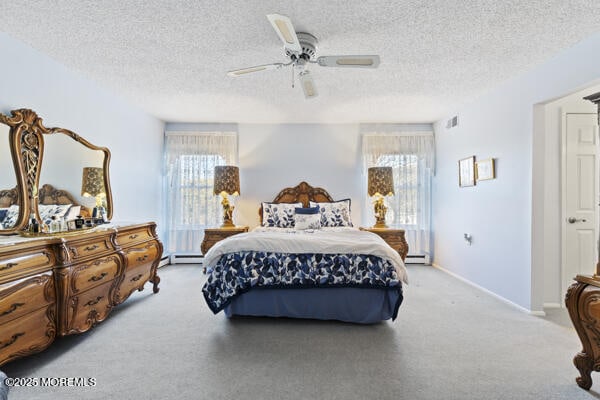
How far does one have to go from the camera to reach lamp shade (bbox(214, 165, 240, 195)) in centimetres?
456

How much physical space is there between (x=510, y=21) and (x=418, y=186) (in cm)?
314

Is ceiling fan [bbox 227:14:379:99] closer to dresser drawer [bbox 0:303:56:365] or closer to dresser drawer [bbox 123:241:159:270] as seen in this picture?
dresser drawer [bbox 123:241:159:270]

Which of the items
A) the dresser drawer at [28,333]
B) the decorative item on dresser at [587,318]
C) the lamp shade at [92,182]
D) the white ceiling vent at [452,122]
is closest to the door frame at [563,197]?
the white ceiling vent at [452,122]

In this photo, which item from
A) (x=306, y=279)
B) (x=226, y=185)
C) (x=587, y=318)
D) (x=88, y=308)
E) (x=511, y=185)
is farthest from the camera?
(x=226, y=185)

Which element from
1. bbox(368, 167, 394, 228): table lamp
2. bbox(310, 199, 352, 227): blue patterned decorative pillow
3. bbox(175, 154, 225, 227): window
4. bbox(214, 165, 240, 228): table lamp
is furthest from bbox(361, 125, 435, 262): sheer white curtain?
bbox(175, 154, 225, 227): window

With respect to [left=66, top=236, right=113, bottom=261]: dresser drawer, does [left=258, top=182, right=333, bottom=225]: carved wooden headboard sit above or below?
above

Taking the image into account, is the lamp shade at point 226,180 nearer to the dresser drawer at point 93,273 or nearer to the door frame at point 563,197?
the dresser drawer at point 93,273

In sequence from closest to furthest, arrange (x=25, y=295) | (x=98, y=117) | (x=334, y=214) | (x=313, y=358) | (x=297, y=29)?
(x=25, y=295) → (x=313, y=358) → (x=297, y=29) → (x=98, y=117) → (x=334, y=214)

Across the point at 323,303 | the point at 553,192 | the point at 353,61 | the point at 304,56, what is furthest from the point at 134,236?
the point at 553,192

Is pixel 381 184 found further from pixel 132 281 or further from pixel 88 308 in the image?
pixel 88 308

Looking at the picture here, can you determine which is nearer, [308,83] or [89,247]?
[89,247]

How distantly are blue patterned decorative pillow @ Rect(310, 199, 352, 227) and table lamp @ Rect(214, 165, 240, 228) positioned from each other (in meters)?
1.31

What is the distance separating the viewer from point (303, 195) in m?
4.92

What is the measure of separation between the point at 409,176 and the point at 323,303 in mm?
3262
